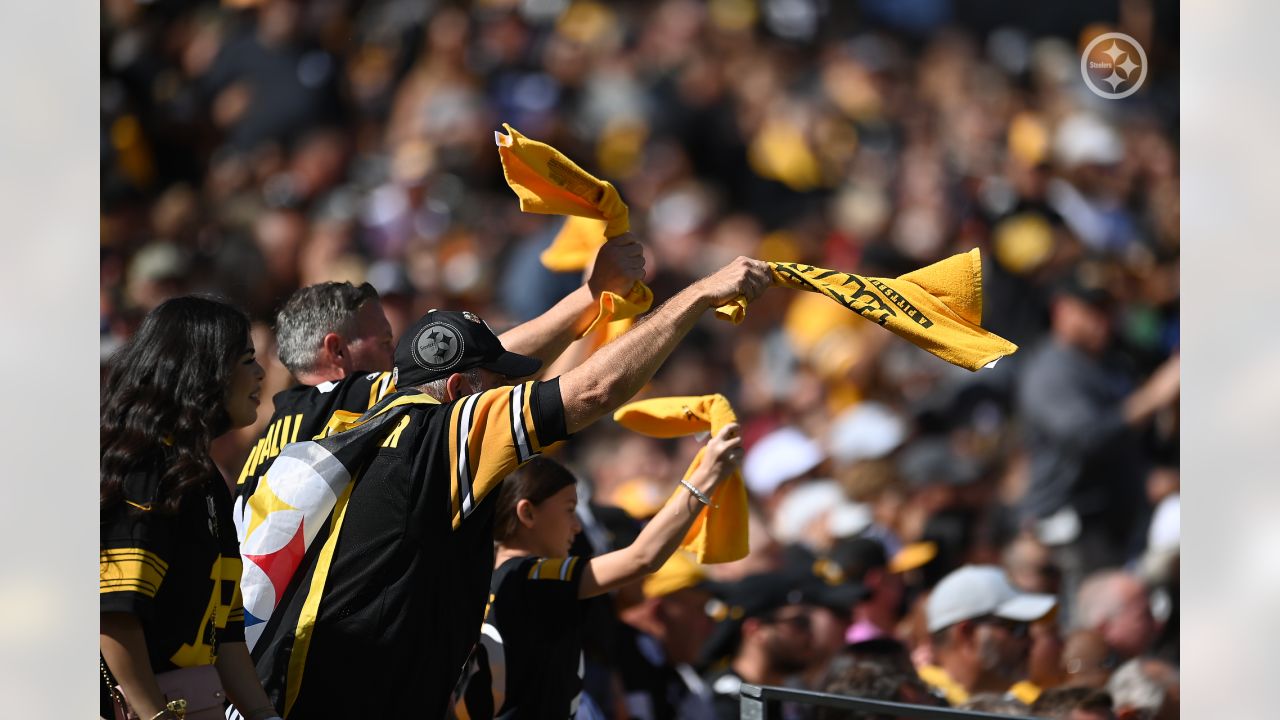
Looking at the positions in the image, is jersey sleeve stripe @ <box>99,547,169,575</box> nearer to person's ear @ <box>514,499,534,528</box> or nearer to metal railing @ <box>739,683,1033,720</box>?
person's ear @ <box>514,499,534,528</box>

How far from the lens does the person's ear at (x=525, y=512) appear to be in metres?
3.10

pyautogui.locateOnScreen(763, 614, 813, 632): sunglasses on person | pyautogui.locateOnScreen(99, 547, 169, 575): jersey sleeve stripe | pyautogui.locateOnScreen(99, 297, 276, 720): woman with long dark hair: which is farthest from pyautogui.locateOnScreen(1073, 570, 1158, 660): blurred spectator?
pyautogui.locateOnScreen(99, 547, 169, 575): jersey sleeve stripe

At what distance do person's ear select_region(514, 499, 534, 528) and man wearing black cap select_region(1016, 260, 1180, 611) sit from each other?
89.1 inches

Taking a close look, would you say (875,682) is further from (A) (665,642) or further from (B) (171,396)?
(B) (171,396)

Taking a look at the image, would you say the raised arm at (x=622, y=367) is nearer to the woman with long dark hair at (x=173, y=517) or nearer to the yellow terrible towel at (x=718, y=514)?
the woman with long dark hair at (x=173, y=517)

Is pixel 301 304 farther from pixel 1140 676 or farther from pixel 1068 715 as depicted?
pixel 1140 676

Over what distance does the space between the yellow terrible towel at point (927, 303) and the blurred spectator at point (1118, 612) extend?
2.11 meters

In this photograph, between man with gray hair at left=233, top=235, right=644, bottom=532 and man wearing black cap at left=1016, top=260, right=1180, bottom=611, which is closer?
man with gray hair at left=233, top=235, right=644, bottom=532

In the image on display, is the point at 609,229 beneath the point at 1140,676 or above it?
above

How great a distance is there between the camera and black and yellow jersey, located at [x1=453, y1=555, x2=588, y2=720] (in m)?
2.91

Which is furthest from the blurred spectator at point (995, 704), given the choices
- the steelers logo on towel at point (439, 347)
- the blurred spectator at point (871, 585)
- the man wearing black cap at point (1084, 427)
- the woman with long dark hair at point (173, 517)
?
the woman with long dark hair at point (173, 517)
